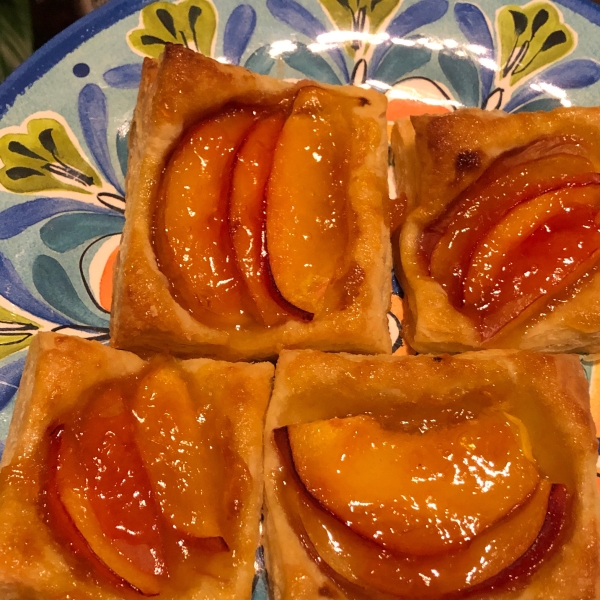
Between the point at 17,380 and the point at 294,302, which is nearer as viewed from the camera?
the point at 294,302

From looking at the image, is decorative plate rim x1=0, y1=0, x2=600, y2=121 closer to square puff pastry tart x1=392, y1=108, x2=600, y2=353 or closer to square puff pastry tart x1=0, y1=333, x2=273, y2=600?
square puff pastry tart x1=0, y1=333, x2=273, y2=600

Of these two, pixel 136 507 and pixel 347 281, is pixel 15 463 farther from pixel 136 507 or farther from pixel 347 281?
pixel 347 281

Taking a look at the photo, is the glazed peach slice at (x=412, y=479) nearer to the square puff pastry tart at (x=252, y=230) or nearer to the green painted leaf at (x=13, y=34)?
the square puff pastry tart at (x=252, y=230)

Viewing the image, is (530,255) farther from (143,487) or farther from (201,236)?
(143,487)

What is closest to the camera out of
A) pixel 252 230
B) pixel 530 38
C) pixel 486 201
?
pixel 252 230

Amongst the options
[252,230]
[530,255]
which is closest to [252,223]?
[252,230]

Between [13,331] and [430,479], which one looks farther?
[13,331]

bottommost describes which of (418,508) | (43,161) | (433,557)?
(433,557)

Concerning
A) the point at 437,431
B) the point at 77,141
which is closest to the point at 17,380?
the point at 77,141
